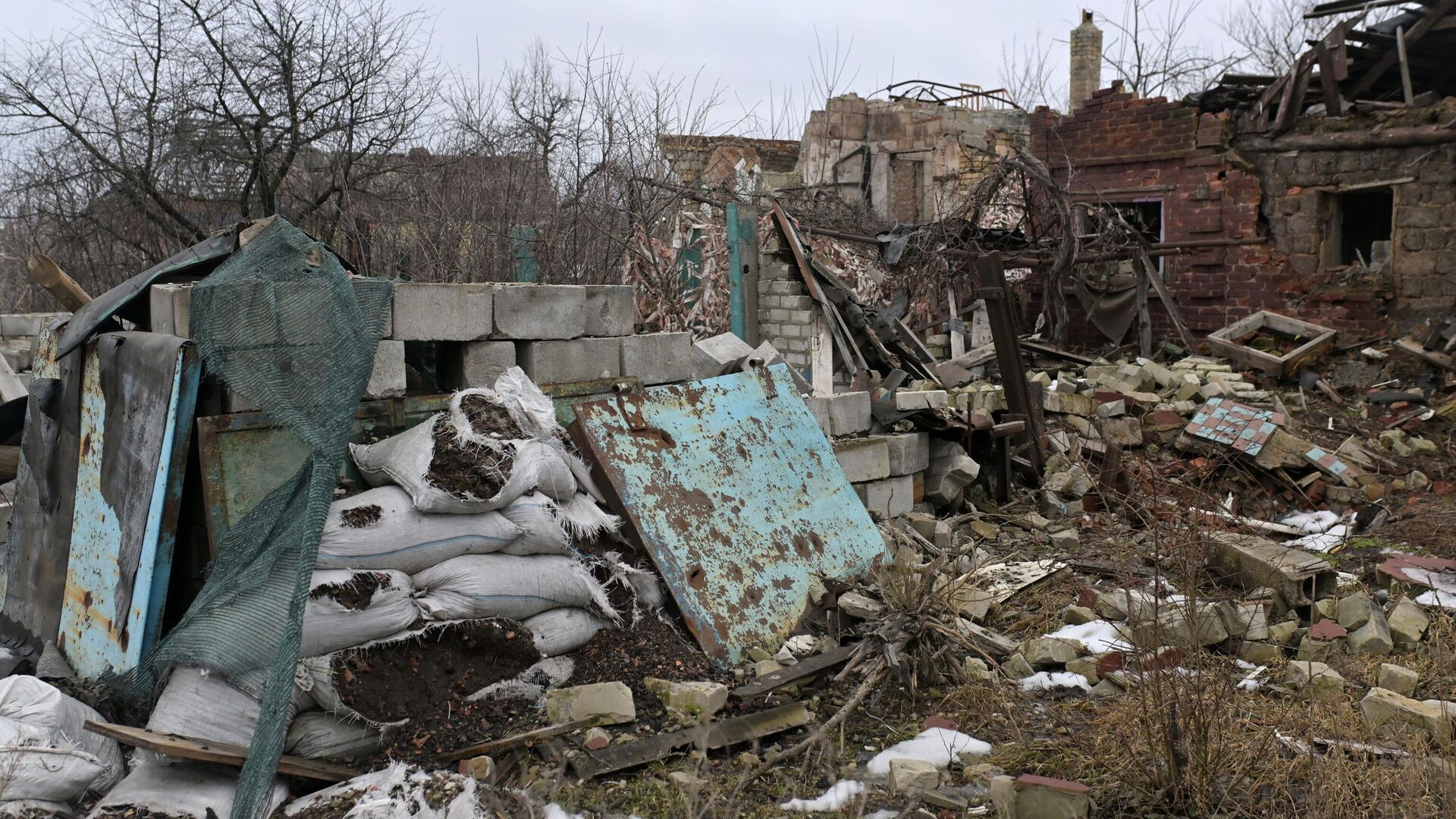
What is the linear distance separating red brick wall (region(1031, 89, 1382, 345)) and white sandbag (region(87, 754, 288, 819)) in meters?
10.7

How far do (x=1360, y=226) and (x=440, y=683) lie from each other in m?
12.3

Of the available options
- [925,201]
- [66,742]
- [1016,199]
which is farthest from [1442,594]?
[925,201]

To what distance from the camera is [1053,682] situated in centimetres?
401

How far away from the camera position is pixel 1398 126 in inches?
420

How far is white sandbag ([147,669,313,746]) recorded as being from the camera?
3.25 m

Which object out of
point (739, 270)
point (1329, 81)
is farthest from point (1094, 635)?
point (1329, 81)

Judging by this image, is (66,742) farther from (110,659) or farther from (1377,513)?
(1377,513)

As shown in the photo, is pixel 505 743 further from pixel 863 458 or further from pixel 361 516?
pixel 863 458

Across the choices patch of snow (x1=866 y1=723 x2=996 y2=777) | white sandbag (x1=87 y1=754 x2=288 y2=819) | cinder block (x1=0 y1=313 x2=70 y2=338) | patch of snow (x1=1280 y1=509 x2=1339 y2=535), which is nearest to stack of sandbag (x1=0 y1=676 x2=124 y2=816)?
white sandbag (x1=87 y1=754 x2=288 y2=819)

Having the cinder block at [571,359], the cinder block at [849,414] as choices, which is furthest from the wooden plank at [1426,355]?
the cinder block at [571,359]

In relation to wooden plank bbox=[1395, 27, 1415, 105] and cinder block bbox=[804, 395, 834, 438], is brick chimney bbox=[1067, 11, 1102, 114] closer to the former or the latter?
wooden plank bbox=[1395, 27, 1415, 105]

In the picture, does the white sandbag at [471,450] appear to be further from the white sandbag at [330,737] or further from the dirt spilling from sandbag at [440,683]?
the white sandbag at [330,737]

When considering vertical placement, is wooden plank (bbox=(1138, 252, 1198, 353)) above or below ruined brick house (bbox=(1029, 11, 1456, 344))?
below

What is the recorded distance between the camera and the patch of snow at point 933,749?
339 cm
